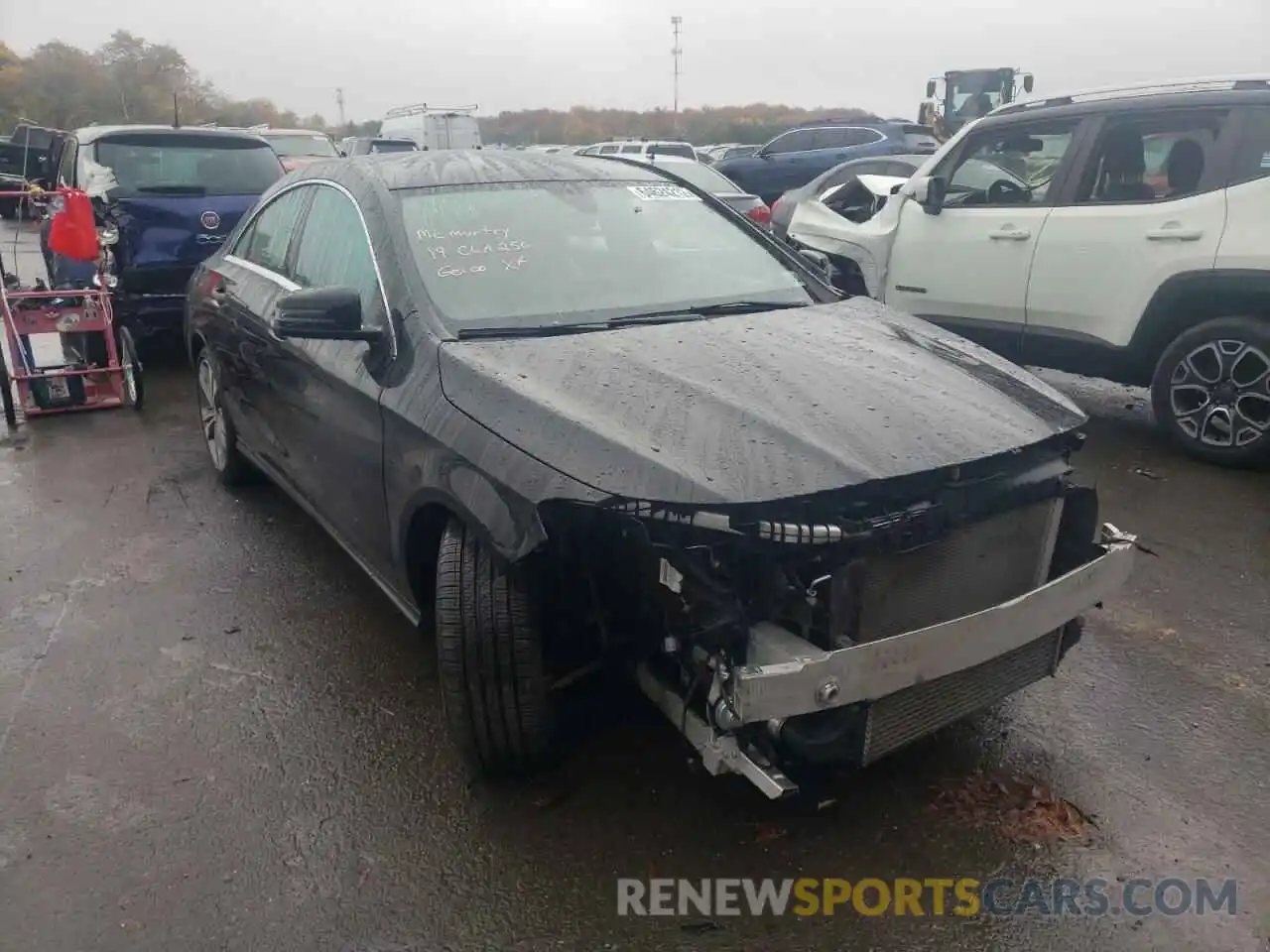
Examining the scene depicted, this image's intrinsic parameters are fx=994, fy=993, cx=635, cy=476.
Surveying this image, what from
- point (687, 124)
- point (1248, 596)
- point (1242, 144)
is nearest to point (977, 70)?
point (1242, 144)

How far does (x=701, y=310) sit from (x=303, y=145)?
15029mm

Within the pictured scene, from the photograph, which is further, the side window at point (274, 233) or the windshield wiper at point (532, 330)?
the side window at point (274, 233)

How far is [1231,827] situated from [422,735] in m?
2.35

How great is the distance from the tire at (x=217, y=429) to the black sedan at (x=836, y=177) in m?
5.11

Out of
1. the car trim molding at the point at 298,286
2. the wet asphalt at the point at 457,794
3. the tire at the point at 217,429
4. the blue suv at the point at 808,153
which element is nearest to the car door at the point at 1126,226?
the wet asphalt at the point at 457,794

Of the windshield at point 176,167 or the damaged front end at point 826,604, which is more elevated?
the windshield at point 176,167

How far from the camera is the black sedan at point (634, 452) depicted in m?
2.34

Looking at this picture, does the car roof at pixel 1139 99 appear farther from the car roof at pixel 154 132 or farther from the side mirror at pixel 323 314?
the car roof at pixel 154 132

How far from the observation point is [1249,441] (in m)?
5.22

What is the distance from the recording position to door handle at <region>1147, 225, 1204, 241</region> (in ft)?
17.3

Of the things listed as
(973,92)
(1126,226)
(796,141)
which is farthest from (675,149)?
(1126,226)

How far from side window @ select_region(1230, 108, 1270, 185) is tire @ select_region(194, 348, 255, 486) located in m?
5.35

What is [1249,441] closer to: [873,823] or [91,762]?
[873,823]

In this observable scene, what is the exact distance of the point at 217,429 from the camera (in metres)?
5.33
